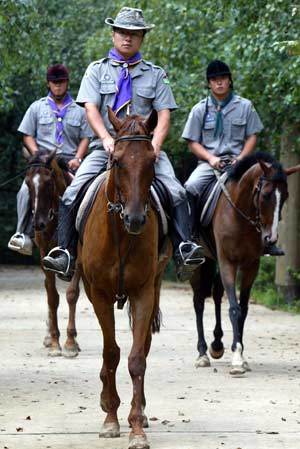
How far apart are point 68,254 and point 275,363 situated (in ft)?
14.7

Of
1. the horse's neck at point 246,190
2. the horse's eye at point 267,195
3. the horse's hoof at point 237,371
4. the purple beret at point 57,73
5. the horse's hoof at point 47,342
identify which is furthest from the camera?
the purple beret at point 57,73

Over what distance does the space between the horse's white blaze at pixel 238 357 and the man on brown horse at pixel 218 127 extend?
1886mm

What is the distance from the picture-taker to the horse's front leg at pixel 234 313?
1337 centimetres

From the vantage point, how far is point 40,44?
767 inches

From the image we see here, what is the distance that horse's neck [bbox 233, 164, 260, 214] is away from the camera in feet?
45.9

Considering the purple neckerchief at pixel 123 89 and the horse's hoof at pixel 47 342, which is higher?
the purple neckerchief at pixel 123 89

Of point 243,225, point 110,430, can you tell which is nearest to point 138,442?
point 110,430

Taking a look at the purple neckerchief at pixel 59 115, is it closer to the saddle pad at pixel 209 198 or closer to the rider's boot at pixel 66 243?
the saddle pad at pixel 209 198

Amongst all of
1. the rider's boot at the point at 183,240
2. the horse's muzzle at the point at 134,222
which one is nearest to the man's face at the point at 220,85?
the rider's boot at the point at 183,240

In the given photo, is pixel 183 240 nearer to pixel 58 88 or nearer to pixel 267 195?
pixel 267 195

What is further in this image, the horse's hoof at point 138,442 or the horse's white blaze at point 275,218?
the horse's white blaze at point 275,218

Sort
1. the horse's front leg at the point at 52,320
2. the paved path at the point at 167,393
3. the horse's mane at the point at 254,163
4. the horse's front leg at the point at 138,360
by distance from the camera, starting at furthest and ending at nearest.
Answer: the horse's front leg at the point at 52,320 → the horse's mane at the point at 254,163 → the paved path at the point at 167,393 → the horse's front leg at the point at 138,360

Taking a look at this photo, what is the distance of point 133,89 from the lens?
10.7 meters

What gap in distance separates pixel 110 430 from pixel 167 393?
2.29 metres
